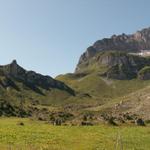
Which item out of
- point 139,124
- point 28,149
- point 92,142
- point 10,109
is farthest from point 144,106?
point 28,149

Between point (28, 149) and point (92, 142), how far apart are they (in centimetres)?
1231

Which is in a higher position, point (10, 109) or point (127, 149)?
point (10, 109)

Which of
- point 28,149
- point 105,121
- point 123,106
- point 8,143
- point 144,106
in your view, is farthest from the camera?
point 123,106

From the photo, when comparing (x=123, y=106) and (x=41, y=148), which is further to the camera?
(x=123, y=106)

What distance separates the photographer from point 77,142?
45.6 metres

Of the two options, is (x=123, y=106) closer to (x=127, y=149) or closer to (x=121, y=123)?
(x=121, y=123)

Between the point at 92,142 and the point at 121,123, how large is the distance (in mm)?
48043

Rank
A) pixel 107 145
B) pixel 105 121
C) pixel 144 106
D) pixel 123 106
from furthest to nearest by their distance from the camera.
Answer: pixel 123 106 < pixel 144 106 < pixel 105 121 < pixel 107 145

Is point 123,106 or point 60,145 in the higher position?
point 123,106

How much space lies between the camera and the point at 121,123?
305 ft

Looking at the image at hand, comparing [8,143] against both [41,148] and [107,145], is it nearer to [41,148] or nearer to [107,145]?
[41,148]

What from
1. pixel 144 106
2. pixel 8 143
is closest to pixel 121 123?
pixel 8 143

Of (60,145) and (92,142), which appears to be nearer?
(60,145)

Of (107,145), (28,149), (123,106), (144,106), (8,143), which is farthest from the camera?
(123,106)
